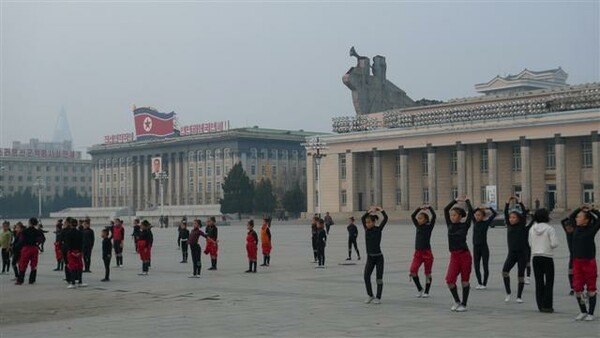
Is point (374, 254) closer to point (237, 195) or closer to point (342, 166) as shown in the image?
point (342, 166)

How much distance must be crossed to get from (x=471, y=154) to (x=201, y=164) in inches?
2317

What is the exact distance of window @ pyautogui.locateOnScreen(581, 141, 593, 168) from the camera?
7656 cm

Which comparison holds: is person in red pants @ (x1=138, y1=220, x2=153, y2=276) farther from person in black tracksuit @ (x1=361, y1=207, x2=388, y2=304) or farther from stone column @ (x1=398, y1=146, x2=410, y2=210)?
stone column @ (x1=398, y1=146, x2=410, y2=210)

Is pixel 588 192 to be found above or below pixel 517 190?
below

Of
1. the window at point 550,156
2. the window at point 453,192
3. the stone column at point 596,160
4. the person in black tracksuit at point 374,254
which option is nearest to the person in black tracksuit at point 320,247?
the person in black tracksuit at point 374,254

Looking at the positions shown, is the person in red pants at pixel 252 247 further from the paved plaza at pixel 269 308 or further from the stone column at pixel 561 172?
the stone column at pixel 561 172

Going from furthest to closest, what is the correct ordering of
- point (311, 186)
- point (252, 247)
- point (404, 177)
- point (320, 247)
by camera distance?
point (311, 186), point (404, 177), point (320, 247), point (252, 247)

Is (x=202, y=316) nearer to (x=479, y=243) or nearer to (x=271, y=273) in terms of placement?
(x=479, y=243)

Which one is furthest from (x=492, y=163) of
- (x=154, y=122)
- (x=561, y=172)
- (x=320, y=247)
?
(x=154, y=122)

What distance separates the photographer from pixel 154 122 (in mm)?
137500

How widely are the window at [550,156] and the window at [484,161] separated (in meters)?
6.57

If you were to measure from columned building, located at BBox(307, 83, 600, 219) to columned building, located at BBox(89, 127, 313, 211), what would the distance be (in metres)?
30.0

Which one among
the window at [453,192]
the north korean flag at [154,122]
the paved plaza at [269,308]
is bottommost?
the paved plaza at [269,308]

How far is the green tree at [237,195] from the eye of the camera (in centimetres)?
11094
